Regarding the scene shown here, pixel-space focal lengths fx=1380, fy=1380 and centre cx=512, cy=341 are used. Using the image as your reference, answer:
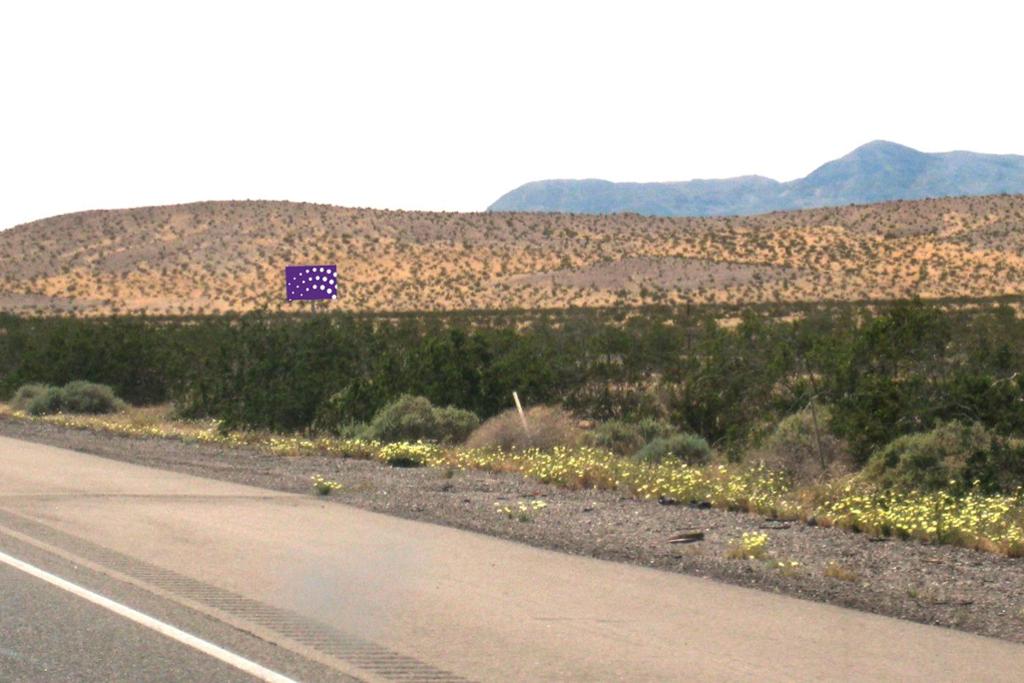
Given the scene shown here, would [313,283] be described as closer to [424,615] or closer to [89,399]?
[89,399]

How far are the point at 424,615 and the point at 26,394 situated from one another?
32.6 m

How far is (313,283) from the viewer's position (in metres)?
50.7

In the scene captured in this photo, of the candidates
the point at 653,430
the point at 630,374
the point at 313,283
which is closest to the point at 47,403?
the point at 313,283

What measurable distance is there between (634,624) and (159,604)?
337 centimetres

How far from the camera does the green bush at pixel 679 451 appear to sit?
21.2m

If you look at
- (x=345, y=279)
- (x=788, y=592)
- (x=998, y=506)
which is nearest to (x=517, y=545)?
(x=788, y=592)

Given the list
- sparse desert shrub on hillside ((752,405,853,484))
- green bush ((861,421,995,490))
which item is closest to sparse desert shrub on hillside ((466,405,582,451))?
sparse desert shrub on hillside ((752,405,853,484))

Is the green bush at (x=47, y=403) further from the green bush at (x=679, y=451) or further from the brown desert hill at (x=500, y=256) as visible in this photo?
the brown desert hill at (x=500, y=256)

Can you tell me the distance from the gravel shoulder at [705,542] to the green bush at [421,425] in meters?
4.61

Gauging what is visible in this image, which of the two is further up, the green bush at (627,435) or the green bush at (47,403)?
the green bush at (627,435)

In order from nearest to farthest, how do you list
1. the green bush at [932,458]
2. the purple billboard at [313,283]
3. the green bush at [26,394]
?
the green bush at [932,458]
the green bush at [26,394]
the purple billboard at [313,283]

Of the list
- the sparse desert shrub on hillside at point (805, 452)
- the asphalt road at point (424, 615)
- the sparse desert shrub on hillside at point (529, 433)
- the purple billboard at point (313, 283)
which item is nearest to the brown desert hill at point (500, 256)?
the purple billboard at point (313, 283)

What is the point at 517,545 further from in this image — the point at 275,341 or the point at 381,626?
the point at 275,341

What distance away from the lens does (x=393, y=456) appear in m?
21.3
